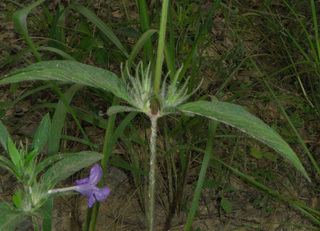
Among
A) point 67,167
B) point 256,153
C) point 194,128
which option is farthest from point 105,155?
point 256,153

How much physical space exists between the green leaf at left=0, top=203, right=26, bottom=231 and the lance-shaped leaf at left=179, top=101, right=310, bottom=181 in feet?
0.95

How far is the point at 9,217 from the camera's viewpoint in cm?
81

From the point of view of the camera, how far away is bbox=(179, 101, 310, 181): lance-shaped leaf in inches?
30.6

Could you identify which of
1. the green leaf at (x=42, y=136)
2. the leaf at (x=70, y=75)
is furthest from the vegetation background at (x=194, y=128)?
the leaf at (x=70, y=75)

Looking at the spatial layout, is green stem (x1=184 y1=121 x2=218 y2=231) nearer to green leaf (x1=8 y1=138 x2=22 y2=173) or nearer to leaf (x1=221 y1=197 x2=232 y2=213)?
leaf (x1=221 y1=197 x2=232 y2=213)

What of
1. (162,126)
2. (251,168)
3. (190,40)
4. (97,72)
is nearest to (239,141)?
(251,168)

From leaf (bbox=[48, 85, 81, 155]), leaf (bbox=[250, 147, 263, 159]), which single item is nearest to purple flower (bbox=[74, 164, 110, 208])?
leaf (bbox=[48, 85, 81, 155])

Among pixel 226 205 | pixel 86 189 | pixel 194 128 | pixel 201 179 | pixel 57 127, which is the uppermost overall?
pixel 86 189

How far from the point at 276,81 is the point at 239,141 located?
1.23ft

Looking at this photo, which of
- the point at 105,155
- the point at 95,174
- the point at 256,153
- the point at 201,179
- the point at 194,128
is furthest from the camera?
the point at 256,153

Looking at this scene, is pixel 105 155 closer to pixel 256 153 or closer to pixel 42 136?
pixel 42 136

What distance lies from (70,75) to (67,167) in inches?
6.9

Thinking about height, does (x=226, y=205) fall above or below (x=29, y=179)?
below

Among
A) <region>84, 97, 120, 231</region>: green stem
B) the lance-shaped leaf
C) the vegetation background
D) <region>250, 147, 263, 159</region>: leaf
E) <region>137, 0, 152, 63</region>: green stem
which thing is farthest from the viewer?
<region>250, 147, 263, 159</region>: leaf
